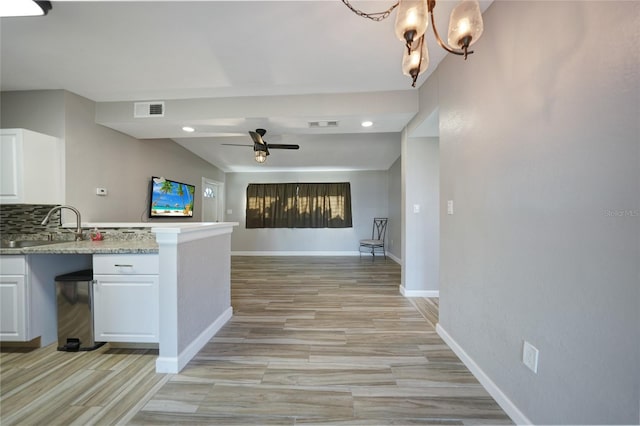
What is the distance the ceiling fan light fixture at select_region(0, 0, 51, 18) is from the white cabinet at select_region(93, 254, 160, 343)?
1575mm

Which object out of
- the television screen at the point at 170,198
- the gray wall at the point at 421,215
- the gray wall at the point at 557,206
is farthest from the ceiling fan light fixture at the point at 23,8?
the gray wall at the point at 421,215

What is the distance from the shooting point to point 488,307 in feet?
4.63

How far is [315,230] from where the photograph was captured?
5914mm

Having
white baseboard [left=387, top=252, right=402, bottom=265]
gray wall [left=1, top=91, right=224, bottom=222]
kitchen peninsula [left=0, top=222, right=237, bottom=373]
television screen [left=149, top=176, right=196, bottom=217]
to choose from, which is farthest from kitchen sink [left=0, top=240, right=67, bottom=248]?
white baseboard [left=387, top=252, right=402, bottom=265]

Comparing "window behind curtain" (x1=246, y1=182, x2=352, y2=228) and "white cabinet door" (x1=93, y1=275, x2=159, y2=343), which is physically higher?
"window behind curtain" (x1=246, y1=182, x2=352, y2=228)

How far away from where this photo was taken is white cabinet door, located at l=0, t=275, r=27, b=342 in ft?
5.78

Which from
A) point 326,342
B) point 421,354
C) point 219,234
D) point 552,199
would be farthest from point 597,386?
point 219,234

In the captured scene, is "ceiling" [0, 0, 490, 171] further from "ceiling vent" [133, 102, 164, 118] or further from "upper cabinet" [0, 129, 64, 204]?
"upper cabinet" [0, 129, 64, 204]

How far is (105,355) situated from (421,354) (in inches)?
96.5

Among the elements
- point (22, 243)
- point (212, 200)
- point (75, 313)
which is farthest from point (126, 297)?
point (212, 200)

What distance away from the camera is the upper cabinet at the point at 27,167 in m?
2.03

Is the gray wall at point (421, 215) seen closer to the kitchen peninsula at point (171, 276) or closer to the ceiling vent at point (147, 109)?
the kitchen peninsula at point (171, 276)

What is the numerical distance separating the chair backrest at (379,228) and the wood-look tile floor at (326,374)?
313 cm

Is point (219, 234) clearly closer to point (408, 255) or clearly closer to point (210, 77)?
point (210, 77)
